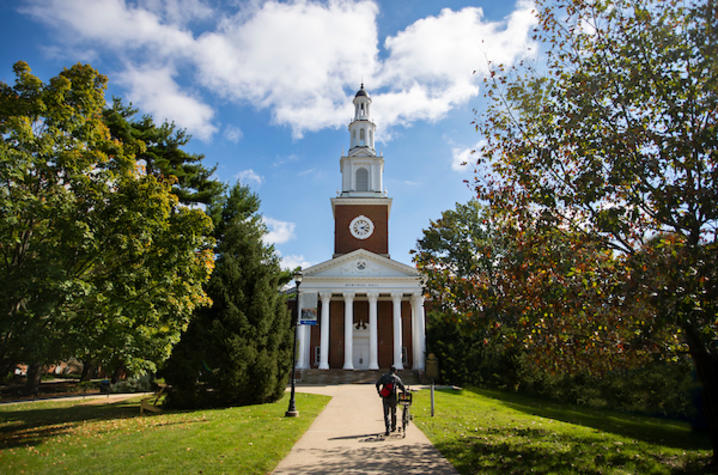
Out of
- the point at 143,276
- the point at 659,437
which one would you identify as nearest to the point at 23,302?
the point at 143,276

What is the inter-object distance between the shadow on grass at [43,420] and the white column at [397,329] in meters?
21.4

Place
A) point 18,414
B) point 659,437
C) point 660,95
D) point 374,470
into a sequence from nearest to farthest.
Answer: point 374,470
point 660,95
point 659,437
point 18,414

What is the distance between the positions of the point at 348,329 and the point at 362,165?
1727 centimetres

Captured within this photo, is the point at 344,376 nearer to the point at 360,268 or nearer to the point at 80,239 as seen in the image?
the point at 360,268

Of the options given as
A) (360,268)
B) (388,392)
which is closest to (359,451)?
(388,392)

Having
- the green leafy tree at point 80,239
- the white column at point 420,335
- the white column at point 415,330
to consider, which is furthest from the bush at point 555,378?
the green leafy tree at point 80,239

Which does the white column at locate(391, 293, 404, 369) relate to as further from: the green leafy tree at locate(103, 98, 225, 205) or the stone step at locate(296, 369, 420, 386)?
the green leafy tree at locate(103, 98, 225, 205)

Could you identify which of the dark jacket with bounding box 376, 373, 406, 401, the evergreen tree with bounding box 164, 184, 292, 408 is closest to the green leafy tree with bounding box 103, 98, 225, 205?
the evergreen tree with bounding box 164, 184, 292, 408

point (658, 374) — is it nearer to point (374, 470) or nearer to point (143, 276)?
point (374, 470)

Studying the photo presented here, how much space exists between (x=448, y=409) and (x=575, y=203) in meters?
10.4

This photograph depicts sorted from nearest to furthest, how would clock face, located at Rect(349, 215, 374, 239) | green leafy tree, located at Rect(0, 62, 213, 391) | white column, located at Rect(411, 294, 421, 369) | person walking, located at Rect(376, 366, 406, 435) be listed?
green leafy tree, located at Rect(0, 62, 213, 391)
person walking, located at Rect(376, 366, 406, 435)
white column, located at Rect(411, 294, 421, 369)
clock face, located at Rect(349, 215, 374, 239)

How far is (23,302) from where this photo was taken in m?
10.0

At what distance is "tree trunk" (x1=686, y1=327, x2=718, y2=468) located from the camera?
329 inches

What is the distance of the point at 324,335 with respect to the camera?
3669 centimetres
